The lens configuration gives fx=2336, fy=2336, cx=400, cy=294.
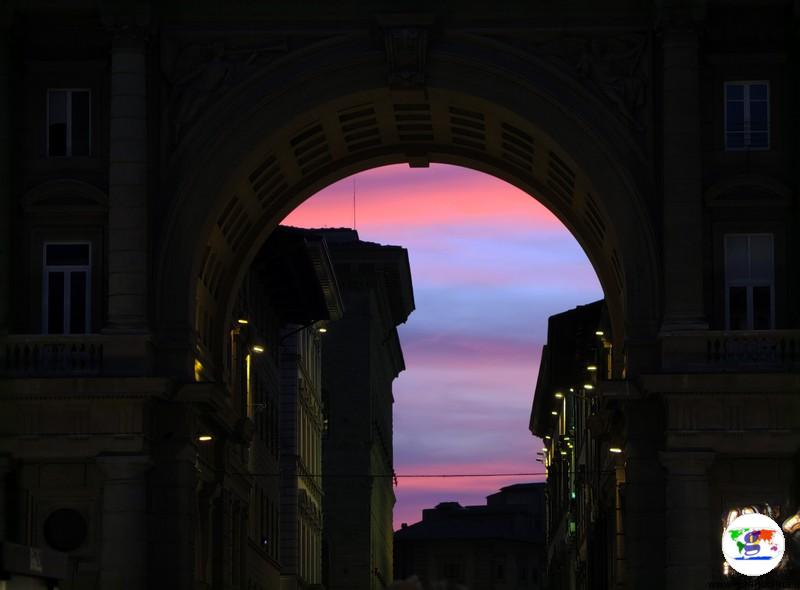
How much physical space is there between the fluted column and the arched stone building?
0.07 meters

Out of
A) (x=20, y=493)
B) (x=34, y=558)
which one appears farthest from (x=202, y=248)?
(x=34, y=558)

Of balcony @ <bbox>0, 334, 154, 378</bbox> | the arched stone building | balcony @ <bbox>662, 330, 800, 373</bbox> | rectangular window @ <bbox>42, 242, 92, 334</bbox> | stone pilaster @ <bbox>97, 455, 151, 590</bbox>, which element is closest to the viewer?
stone pilaster @ <bbox>97, 455, 151, 590</bbox>

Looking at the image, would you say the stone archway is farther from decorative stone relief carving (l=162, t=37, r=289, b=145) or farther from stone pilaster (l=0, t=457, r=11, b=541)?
stone pilaster (l=0, t=457, r=11, b=541)

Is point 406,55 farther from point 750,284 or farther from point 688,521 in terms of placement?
point 688,521

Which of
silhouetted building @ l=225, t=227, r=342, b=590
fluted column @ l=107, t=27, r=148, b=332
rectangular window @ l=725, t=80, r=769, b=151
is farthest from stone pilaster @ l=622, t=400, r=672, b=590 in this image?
fluted column @ l=107, t=27, r=148, b=332

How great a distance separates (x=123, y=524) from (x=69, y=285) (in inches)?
314

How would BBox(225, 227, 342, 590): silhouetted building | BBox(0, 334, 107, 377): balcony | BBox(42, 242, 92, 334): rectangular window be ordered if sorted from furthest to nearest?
1. BBox(225, 227, 342, 590): silhouetted building
2. BBox(42, 242, 92, 334): rectangular window
3. BBox(0, 334, 107, 377): balcony

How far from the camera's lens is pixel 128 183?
71.6 m

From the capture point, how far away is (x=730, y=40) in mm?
73125

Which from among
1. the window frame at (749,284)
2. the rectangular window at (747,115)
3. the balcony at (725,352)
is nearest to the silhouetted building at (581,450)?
the balcony at (725,352)

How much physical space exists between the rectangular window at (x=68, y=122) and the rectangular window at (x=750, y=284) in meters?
20.4

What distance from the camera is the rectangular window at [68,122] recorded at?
73375 millimetres

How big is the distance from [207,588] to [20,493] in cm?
1081

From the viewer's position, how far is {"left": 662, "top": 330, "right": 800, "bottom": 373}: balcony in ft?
231
